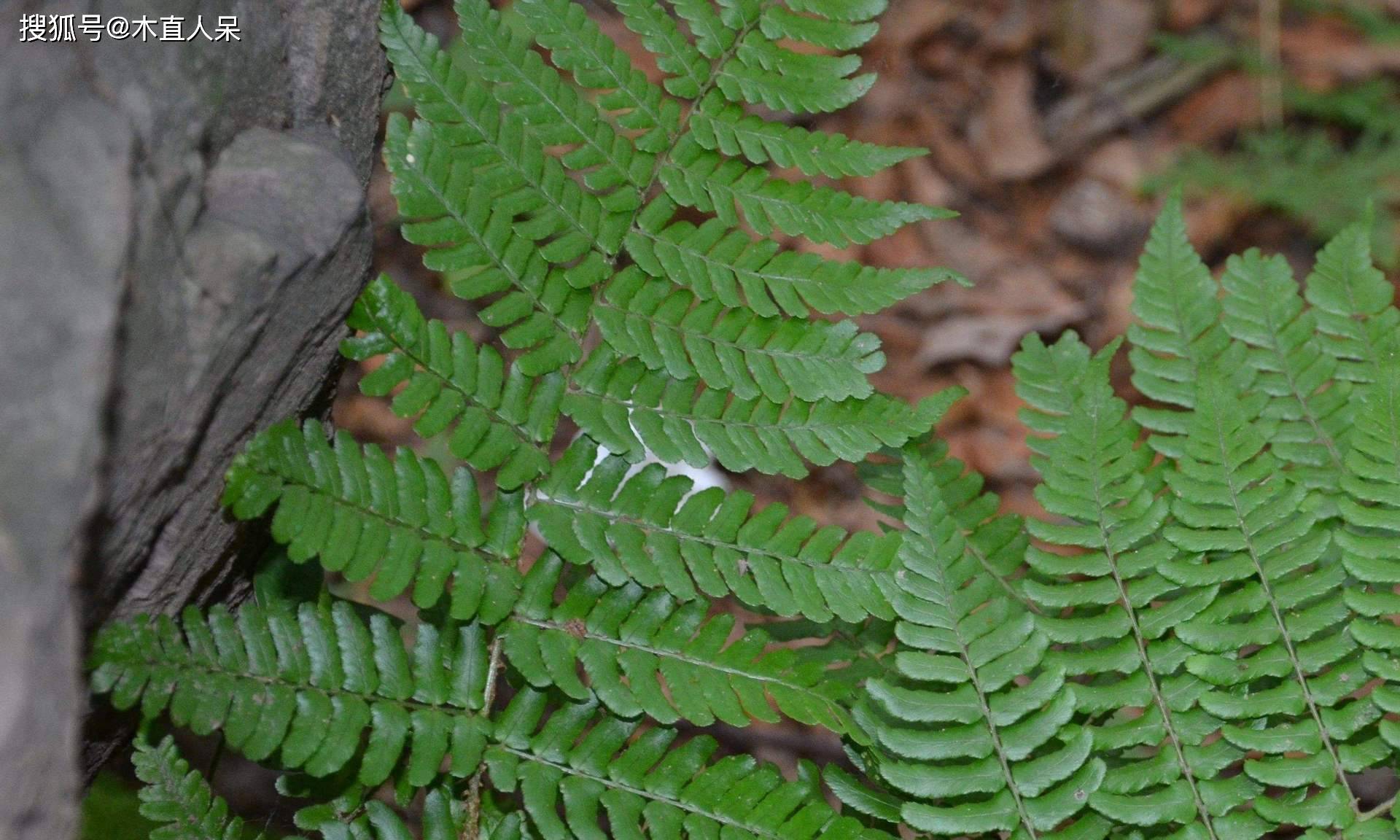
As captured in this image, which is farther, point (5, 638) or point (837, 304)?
point (837, 304)

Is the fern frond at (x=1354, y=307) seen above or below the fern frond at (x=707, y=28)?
above

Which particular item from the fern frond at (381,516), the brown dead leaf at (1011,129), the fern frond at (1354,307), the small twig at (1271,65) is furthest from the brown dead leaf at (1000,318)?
the fern frond at (381,516)

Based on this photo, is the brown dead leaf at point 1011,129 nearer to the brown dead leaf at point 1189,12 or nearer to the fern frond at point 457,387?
the brown dead leaf at point 1189,12

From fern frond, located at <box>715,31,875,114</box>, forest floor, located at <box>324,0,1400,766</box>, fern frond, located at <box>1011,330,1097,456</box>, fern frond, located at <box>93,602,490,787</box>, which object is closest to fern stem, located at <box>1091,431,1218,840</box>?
fern frond, located at <box>1011,330,1097,456</box>

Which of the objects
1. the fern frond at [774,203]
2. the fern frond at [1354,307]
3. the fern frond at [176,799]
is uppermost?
the fern frond at [1354,307]

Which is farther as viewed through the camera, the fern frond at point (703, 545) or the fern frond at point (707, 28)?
the fern frond at point (707, 28)

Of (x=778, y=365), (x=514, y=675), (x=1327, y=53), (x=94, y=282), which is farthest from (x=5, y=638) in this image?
(x=1327, y=53)

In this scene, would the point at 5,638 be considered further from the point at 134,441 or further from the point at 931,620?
the point at 931,620
